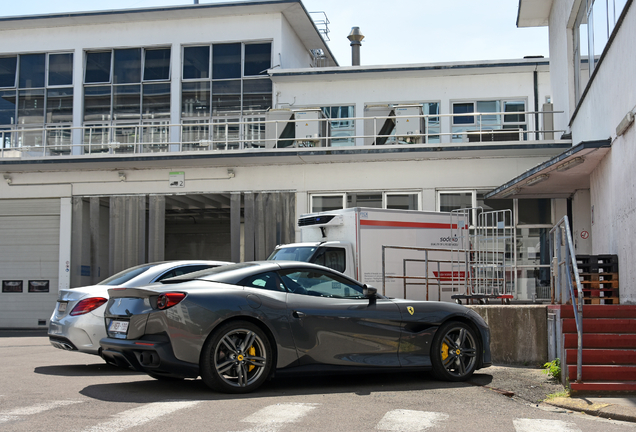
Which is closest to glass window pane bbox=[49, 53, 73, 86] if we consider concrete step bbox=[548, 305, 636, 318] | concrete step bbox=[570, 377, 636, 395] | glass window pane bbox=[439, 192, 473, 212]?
glass window pane bbox=[439, 192, 473, 212]

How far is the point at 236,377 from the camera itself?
7500 millimetres

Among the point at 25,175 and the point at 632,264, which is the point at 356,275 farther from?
the point at 25,175

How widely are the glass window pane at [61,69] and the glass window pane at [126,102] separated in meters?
2.19

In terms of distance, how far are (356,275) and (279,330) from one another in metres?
7.19

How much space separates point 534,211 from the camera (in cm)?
2022

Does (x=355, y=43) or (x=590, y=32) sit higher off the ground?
(x=355, y=43)

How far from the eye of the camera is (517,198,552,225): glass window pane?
789 inches

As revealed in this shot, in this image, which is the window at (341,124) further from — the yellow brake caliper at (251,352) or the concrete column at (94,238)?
the yellow brake caliper at (251,352)

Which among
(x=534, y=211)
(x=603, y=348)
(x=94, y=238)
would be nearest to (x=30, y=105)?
(x=94, y=238)

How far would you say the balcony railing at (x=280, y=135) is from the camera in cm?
2194

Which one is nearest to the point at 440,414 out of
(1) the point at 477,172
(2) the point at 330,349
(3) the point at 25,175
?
(2) the point at 330,349

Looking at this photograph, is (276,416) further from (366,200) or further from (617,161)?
(366,200)

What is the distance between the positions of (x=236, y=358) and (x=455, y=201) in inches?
562

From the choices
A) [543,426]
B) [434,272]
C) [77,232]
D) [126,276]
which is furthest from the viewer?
[77,232]
